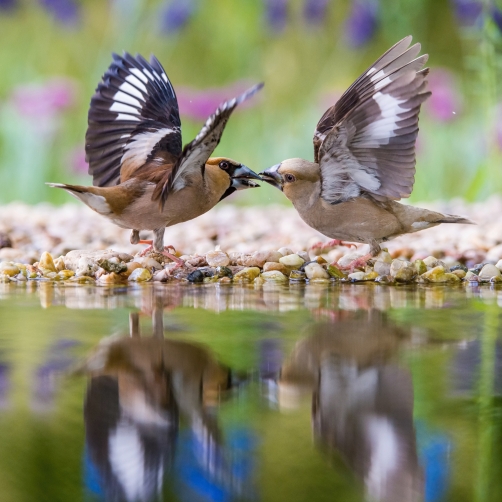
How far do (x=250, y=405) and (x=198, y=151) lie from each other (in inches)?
68.1

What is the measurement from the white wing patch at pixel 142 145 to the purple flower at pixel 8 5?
427cm

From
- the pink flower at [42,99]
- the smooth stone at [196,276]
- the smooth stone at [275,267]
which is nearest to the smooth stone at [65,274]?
the smooth stone at [196,276]

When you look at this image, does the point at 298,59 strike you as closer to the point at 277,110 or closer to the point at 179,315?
the point at 277,110

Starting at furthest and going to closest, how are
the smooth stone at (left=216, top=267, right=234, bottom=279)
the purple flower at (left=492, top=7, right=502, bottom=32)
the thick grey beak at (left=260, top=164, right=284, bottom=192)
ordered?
the purple flower at (left=492, top=7, right=502, bottom=32), the smooth stone at (left=216, top=267, right=234, bottom=279), the thick grey beak at (left=260, top=164, right=284, bottom=192)

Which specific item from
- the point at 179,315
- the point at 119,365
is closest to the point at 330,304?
the point at 179,315

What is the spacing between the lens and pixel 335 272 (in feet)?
11.8

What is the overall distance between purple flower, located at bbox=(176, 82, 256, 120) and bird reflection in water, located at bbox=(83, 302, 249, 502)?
4.55 meters

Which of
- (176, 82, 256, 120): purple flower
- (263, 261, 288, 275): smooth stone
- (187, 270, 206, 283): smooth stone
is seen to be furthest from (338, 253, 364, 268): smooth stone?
(176, 82, 256, 120): purple flower

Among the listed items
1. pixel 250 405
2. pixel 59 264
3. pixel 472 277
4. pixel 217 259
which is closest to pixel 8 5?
pixel 59 264

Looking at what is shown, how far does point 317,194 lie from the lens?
3418 millimetres

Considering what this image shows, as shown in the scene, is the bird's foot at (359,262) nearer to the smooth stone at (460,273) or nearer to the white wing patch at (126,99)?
the smooth stone at (460,273)

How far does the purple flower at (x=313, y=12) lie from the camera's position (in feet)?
23.1

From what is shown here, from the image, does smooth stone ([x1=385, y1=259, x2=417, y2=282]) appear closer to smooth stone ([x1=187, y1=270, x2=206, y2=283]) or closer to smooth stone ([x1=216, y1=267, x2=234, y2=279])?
smooth stone ([x1=216, y1=267, x2=234, y2=279])

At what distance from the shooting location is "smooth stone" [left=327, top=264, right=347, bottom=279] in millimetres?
3590
